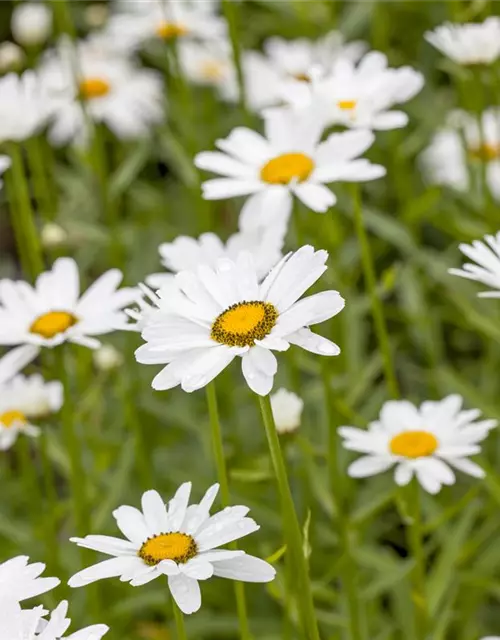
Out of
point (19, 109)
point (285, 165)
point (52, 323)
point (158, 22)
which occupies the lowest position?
point (52, 323)

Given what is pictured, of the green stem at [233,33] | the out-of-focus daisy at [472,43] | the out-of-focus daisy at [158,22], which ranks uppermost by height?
the out-of-focus daisy at [158,22]

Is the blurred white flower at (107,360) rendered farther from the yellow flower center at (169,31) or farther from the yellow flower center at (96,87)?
the yellow flower center at (96,87)

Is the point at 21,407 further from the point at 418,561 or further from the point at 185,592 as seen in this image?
the point at 185,592

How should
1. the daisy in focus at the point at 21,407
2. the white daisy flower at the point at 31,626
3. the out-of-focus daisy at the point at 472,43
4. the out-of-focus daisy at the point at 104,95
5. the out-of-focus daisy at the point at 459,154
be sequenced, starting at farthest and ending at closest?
the out-of-focus daisy at the point at 104,95, the out-of-focus daisy at the point at 459,154, the out-of-focus daisy at the point at 472,43, the daisy in focus at the point at 21,407, the white daisy flower at the point at 31,626

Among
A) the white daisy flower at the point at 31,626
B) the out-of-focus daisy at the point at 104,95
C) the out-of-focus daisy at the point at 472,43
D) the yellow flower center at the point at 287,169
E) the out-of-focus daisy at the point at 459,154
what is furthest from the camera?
the out-of-focus daisy at the point at 104,95

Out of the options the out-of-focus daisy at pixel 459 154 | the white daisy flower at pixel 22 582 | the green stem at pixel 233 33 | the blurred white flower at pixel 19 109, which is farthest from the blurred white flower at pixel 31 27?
the white daisy flower at pixel 22 582

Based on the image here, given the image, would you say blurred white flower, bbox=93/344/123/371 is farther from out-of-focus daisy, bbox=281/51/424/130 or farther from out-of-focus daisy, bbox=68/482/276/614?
out-of-focus daisy, bbox=68/482/276/614

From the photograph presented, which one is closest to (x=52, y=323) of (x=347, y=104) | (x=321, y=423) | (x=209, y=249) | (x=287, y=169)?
(x=209, y=249)
